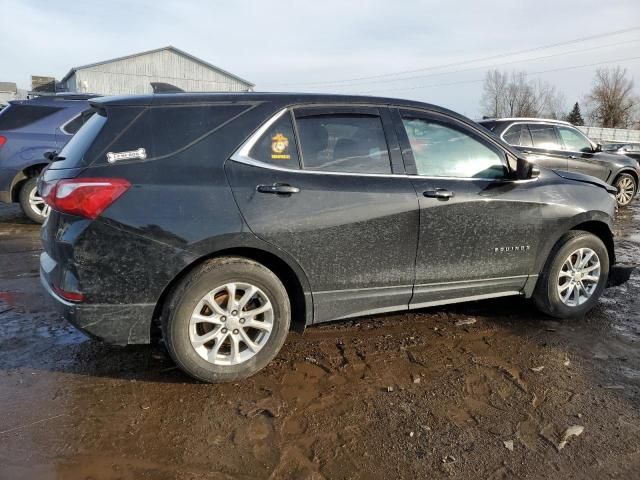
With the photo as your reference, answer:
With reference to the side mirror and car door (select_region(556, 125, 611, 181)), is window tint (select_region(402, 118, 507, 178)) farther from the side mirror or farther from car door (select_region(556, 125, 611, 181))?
car door (select_region(556, 125, 611, 181))

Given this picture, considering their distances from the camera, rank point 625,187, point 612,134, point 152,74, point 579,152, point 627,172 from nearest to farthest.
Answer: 1. point 579,152
2. point 627,172
3. point 625,187
4. point 152,74
5. point 612,134

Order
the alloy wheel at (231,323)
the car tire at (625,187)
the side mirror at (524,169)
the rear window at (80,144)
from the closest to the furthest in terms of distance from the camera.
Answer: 1. the rear window at (80,144)
2. the alloy wheel at (231,323)
3. the side mirror at (524,169)
4. the car tire at (625,187)

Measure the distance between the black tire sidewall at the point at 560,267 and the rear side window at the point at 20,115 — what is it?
7041mm

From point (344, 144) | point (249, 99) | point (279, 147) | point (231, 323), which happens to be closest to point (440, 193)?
point (344, 144)

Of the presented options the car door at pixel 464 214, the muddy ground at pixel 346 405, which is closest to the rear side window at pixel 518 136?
the muddy ground at pixel 346 405

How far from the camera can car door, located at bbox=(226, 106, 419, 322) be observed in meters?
3.11

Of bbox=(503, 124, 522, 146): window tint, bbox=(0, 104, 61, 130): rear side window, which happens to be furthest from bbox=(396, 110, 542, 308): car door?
bbox=(0, 104, 61, 130): rear side window

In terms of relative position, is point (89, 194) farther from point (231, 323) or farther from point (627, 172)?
point (627, 172)

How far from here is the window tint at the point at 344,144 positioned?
3.32 meters

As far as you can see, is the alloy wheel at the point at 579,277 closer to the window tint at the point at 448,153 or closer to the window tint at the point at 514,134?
the window tint at the point at 448,153

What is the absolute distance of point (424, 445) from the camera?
2.63 m

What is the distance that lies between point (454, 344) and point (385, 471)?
161 centimetres

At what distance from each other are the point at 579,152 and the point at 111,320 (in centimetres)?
907

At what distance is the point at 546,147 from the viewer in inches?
355
